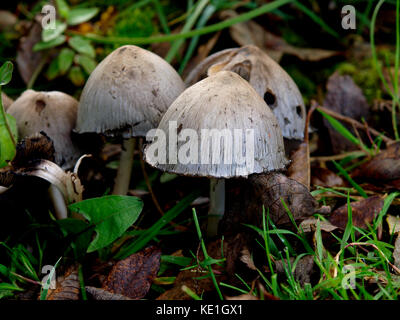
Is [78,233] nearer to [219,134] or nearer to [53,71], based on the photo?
[219,134]

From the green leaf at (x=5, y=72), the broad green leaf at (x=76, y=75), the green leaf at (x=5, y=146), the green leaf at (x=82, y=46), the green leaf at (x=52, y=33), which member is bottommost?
the green leaf at (x=5, y=146)

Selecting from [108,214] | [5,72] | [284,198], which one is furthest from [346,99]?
[5,72]

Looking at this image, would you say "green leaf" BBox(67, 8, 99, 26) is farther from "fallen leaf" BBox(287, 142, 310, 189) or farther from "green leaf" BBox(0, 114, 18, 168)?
"fallen leaf" BBox(287, 142, 310, 189)

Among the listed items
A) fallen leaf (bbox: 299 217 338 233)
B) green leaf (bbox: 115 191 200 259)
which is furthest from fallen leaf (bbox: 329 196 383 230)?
green leaf (bbox: 115 191 200 259)

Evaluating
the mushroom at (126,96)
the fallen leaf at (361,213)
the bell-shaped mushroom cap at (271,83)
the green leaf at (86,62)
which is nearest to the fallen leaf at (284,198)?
the fallen leaf at (361,213)

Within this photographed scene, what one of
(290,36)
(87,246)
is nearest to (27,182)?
(87,246)

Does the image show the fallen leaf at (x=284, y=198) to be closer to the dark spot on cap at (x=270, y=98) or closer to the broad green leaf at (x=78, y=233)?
the dark spot on cap at (x=270, y=98)
